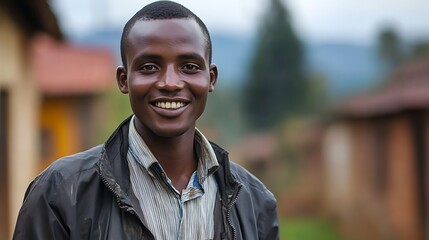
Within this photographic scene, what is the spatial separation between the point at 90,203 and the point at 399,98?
1314 centimetres

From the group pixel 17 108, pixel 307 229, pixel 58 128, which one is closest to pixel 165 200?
pixel 17 108

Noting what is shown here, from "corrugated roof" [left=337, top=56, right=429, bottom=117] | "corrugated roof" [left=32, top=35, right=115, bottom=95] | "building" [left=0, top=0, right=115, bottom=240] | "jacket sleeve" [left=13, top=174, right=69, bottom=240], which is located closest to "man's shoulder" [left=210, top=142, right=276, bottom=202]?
"jacket sleeve" [left=13, top=174, right=69, bottom=240]

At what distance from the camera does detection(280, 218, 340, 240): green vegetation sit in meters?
20.3

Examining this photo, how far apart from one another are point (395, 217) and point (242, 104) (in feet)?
80.2

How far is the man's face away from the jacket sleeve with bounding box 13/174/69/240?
376mm

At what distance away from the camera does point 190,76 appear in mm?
3170

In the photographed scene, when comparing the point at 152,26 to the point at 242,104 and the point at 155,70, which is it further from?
the point at 242,104

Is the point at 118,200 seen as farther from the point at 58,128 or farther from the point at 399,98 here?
the point at 58,128

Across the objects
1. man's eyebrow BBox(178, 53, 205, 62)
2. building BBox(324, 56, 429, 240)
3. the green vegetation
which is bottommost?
the green vegetation

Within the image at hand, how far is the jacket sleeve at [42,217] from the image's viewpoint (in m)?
3.04

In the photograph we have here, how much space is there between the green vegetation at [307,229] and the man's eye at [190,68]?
54.7ft

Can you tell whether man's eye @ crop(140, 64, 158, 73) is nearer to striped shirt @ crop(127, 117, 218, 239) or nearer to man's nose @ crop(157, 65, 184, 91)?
man's nose @ crop(157, 65, 184, 91)

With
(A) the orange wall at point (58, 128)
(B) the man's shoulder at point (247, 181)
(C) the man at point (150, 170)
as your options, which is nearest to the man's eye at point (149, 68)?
(C) the man at point (150, 170)

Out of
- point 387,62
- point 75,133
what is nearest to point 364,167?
point 75,133
